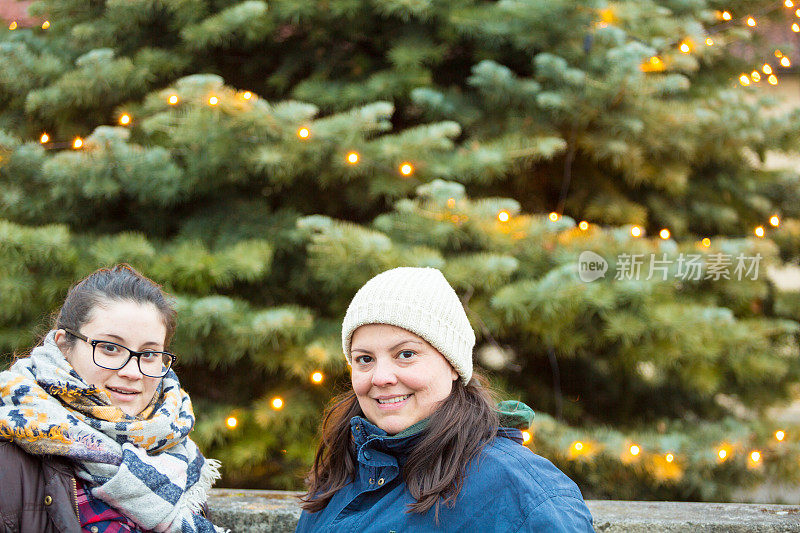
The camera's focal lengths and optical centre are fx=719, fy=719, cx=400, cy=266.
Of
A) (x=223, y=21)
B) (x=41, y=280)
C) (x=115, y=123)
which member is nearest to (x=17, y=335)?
(x=41, y=280)

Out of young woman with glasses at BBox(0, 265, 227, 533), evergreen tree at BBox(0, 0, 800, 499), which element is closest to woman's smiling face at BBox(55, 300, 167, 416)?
young woman with glasses at BBox(0, 265, 227, 533)

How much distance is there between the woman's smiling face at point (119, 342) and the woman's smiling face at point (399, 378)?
622mm

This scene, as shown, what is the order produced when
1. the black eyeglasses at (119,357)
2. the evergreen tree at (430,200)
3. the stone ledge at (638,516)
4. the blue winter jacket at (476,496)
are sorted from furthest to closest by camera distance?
the evergreen tree at (430,200), the stone ledge at (638,516), the black eyeglasses at (119,357), the blue winter jacket at (476,496)

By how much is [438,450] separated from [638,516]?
120 cm

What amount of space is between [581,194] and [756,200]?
1.14 m

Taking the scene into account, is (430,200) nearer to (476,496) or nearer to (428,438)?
(428,438)

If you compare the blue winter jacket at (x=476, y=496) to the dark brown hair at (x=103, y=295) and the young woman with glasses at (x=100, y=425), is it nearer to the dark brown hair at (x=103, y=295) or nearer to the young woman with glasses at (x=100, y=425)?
the young woman with glasses at (x=100, y=425)

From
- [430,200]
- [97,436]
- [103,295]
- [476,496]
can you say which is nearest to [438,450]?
[476,496]

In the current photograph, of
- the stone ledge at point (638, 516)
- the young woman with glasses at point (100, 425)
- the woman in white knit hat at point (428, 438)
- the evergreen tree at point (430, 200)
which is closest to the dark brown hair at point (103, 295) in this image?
the young woman with glasses at point (100, 425)

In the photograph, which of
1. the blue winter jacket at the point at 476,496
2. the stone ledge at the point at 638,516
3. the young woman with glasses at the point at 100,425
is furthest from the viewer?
the stone ledge at the point at 638,516

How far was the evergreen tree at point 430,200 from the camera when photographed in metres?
3.39

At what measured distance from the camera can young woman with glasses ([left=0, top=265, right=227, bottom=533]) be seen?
1.81 meters

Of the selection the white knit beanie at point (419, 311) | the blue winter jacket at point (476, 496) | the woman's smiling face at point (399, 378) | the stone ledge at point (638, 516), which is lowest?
the stone ledge at point (638, 516)

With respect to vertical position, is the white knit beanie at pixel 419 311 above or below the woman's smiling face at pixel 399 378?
above
